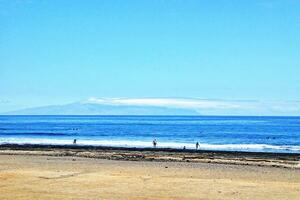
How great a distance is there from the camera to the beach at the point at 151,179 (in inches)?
826

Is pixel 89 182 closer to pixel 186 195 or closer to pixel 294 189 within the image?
pixel 186 195

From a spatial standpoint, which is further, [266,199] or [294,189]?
[294,189]

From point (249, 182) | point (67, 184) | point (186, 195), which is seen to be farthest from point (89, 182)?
point (249, 182)

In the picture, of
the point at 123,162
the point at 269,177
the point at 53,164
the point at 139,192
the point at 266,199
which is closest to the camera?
the point at 266,199

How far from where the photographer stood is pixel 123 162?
36594mm

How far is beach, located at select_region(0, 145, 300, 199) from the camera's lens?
2098 centimetres

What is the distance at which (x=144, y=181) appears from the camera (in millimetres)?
24953

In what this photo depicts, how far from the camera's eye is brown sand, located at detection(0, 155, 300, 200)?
20.9 m

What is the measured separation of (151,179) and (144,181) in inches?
33.4

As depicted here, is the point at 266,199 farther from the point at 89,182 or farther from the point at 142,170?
the point at 142,170

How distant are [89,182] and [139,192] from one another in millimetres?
4056

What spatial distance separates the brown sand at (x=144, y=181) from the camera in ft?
68.6

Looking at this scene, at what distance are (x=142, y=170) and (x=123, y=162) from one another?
6351mm

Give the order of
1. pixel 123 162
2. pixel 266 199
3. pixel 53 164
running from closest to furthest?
pixel 266 199 < pixel 53 164 < pixel 123 162
